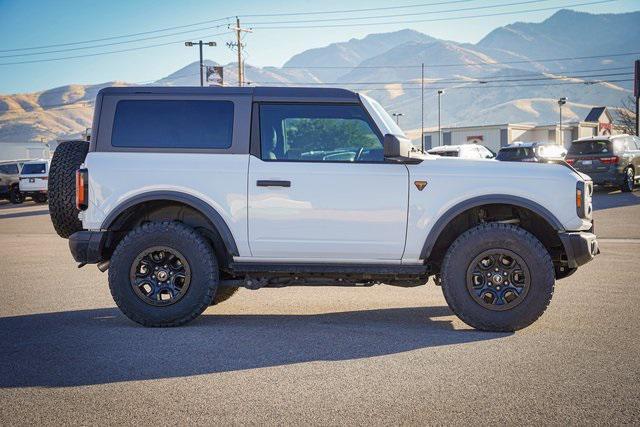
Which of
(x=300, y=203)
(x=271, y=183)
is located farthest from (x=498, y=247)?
(x=271, y=183)

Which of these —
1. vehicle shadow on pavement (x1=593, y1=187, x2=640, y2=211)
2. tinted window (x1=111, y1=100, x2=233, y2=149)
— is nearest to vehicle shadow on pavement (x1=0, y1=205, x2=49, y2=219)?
tinted window (x1=111, y1=100, x2=233, y2=149)

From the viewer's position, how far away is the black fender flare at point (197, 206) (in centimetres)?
593

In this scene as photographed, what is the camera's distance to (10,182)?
30125 mm

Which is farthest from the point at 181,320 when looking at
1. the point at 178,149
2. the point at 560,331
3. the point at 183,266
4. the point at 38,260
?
the point at 38,260

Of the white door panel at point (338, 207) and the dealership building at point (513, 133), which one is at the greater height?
the dealership building at point (513, 133)

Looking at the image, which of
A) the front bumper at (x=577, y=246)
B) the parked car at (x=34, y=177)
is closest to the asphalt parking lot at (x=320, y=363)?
the front bumper at (x=577, y=246)

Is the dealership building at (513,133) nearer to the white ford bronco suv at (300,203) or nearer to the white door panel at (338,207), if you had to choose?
the white ford bronco suv at (300,203)

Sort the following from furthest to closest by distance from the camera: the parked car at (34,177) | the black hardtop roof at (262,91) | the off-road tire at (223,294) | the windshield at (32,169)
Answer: the windshield at (32,169) < the parked car at (34,177) < the off-road tire at (223,294) < the black hardtop roof at (262,91)

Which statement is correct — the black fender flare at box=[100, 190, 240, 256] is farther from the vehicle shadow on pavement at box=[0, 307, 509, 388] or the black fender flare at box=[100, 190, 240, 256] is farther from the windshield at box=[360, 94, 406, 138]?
the windshield at box=[360, 94, 406, 138]

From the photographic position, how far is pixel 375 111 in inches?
238

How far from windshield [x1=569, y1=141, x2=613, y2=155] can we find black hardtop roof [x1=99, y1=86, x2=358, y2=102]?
790 inches

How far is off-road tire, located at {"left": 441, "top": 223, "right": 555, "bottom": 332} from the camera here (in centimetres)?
569

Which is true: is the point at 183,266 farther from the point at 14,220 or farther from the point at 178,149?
the point at 14,220

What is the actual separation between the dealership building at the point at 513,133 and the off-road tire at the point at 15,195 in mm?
55738
